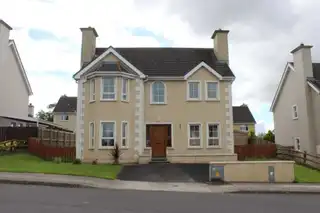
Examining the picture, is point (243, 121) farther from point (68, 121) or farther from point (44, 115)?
point (44, 115)

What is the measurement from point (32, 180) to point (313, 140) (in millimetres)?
21223

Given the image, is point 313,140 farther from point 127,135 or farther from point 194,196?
point 194,196

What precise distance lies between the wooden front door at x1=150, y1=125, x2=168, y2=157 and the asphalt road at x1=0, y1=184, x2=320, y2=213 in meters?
11.6

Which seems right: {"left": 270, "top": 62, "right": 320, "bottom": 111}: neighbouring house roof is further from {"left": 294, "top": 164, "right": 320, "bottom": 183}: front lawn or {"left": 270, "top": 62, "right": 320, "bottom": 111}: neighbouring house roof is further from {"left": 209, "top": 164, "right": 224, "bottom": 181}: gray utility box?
{"left": 209, "top": 164, "right": 224, "bottom": 181}: gray utility box

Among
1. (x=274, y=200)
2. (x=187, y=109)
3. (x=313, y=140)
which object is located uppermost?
(x=187, y=109)

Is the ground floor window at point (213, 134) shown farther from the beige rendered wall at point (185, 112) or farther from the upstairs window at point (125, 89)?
the upstairs window at point (125, 89)

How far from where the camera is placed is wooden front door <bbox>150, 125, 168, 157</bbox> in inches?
957

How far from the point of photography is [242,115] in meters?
66.4

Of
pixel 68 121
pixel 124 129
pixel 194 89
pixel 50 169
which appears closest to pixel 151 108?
pixel 124 129

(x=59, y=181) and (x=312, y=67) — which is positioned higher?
(x=312, y=67)

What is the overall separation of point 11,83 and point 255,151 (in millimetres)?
23054

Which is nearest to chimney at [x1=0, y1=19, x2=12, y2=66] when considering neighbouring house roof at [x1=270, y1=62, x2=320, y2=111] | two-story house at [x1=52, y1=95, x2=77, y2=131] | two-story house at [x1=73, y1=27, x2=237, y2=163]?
two-story house at [x1=73, y1=27, x2=237, y2=163]

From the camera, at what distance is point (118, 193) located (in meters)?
12.2

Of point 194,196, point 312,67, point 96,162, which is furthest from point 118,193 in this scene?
point 312,67
